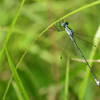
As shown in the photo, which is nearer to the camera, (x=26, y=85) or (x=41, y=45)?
(x=26, y=85)

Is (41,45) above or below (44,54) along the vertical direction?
above

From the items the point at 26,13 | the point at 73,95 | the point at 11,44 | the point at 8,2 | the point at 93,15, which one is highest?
the point at 8,2

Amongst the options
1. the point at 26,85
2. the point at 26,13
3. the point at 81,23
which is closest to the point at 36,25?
the point at 26,13

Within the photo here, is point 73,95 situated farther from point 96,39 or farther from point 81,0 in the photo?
point 81,0

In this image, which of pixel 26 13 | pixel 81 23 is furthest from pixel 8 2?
pixel 81 23

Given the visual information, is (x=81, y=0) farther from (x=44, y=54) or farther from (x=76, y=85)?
(x=76, y=85)

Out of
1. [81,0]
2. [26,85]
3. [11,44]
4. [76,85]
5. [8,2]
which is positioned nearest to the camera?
[26,85]

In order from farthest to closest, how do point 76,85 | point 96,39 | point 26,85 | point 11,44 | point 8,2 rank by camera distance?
point 8,2 → point 11,44 → point 76,85 → point 26,85 → point 96,39
